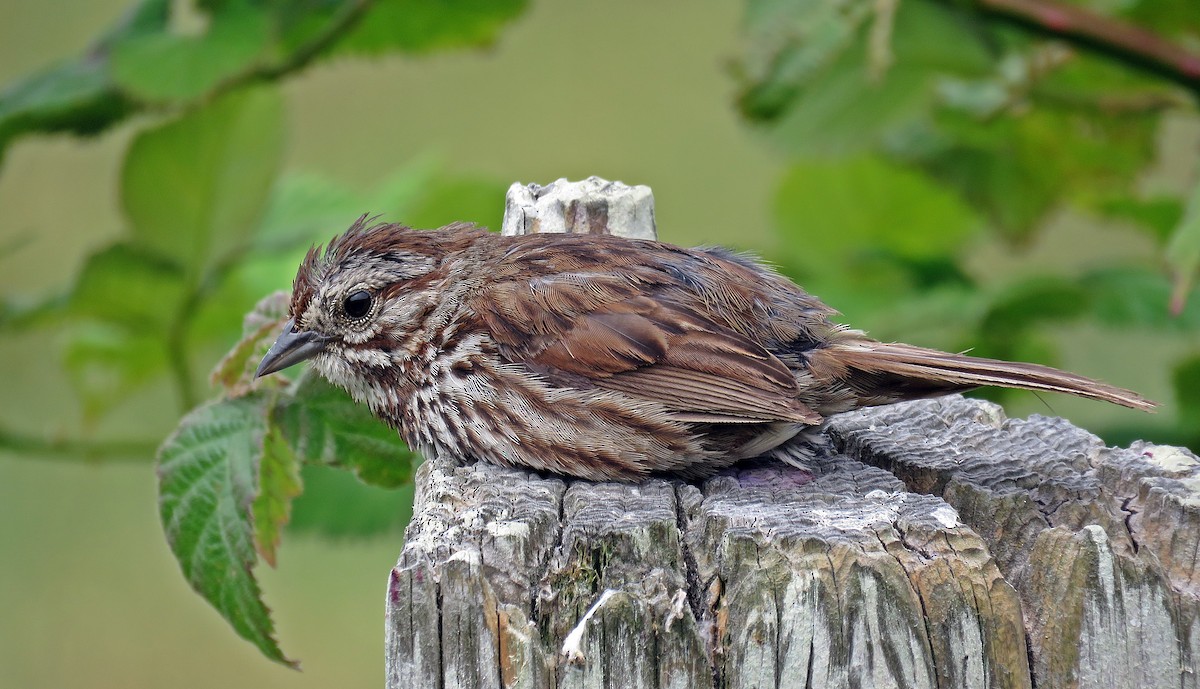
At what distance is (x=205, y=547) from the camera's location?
3176 mm

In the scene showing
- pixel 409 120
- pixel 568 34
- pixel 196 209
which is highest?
pixel 568 34

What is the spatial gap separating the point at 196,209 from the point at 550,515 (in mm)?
2353

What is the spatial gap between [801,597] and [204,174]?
283cm

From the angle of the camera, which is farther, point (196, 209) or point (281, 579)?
point (281, 579)

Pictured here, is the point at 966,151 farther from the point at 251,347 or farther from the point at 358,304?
the point at 251,347

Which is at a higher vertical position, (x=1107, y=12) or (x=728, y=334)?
(x=1107, y=12)

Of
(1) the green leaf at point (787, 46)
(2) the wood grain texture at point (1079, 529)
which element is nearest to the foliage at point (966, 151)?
(1) the green leaf at point (787, 46)

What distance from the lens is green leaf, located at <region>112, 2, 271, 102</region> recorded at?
4176 mm

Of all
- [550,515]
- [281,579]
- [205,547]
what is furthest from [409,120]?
[550,515]

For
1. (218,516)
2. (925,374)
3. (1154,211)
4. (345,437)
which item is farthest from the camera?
(1154,211)

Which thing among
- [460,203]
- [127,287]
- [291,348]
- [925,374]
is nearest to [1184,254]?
[925,374]

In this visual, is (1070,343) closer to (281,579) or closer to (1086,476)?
(281,579)

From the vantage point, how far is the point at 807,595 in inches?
83.1

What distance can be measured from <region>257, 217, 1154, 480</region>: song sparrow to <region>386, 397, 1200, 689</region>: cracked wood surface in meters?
0.46
